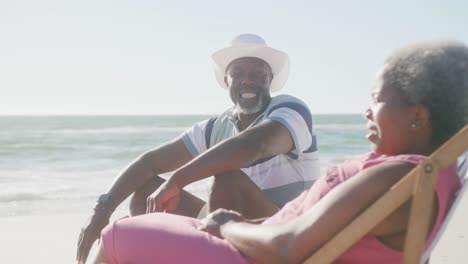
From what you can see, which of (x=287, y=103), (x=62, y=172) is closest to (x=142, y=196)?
(x=287, y=103)

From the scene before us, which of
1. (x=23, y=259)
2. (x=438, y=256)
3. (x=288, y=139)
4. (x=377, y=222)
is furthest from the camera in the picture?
(x=23, y=259)

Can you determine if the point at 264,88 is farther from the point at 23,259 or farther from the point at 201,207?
the point at 23,259

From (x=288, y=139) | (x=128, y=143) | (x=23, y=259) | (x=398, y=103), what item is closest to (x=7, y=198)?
(x=23, y=259)

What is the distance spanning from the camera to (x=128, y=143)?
27828 millimetres

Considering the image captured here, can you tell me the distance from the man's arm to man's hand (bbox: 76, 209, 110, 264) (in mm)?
596

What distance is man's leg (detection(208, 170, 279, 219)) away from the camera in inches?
120

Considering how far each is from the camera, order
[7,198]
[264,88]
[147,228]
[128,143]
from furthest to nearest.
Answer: [128,143], [7,198], [264,88], [147,228]

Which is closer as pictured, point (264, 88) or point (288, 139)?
point (288, 139)

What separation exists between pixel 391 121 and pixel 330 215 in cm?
40

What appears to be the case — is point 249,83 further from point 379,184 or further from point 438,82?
point 379,184

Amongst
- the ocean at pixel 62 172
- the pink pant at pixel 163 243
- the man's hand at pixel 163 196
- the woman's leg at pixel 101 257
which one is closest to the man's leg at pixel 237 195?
the man's hand at pixel 163 196

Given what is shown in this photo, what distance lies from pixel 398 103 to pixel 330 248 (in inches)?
20.2

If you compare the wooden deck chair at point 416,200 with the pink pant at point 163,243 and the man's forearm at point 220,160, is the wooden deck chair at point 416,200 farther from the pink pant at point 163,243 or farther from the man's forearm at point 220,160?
the man's forearm at point 220,160

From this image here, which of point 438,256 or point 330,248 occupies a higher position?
point 330,248
